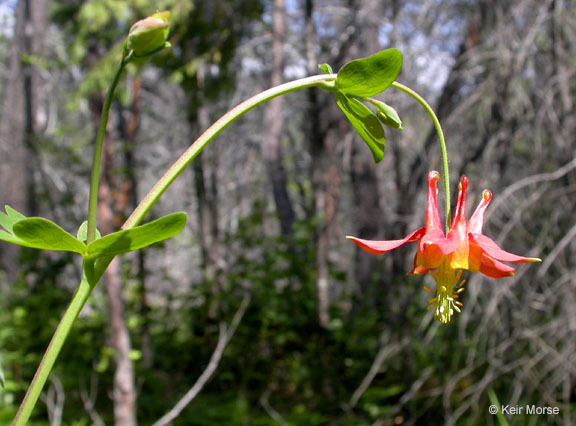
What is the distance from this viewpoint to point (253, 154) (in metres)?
10.0

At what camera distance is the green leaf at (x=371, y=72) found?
2.72 ft

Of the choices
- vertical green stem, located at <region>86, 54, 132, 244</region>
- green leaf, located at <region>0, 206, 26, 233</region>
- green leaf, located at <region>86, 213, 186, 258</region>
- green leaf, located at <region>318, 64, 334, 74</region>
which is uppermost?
green leaf, located at <region>318, 64, 334, 74</region>

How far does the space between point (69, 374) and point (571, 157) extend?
14.5ft

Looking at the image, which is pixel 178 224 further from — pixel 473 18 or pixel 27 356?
pixel 27 356

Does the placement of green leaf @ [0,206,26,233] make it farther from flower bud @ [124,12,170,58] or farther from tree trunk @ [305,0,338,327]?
tree trunk @ [305,0,338,327]

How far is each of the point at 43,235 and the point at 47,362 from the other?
0.16 metres

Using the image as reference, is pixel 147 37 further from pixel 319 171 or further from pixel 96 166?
pixel 319 171

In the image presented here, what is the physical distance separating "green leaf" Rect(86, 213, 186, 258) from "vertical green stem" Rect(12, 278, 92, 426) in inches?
2.4

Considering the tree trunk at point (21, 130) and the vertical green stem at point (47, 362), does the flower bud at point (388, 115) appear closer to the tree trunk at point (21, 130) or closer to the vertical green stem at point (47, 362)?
the vertical green stem at point (47, 362)

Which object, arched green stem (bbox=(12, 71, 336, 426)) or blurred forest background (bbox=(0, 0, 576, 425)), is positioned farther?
blurred forest background (bbox=(0, 0, 576, 425))

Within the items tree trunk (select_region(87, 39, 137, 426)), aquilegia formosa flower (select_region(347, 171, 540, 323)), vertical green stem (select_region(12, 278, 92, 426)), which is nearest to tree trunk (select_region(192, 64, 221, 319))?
tree trunk (select_region(87, 39, 137, 426))

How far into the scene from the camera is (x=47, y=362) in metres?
0.72

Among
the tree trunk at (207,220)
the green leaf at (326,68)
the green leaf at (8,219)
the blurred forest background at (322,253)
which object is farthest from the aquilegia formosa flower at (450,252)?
the tree trunk at (207,220)

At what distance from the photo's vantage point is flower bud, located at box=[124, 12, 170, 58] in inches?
30.5
